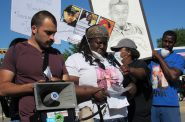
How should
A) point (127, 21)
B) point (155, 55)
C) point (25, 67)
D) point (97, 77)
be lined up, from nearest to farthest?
point (25, 67) < point (97, 77) < point (127, 21) < point (155, 55)

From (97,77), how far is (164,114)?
1.96 metres

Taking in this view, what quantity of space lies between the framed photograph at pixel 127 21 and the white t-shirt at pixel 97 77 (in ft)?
3.82

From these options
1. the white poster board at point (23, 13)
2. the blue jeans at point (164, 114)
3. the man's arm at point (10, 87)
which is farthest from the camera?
the blue jeans at point (164, 114)

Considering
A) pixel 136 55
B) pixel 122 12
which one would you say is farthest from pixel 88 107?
pixel 122 12

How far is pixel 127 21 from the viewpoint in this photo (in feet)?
15.9

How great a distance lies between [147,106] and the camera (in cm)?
477

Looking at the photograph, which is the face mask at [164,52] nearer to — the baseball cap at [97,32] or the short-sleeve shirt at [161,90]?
the short-sleeve shirt at [161,90]

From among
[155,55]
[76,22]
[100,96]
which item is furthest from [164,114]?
[100,96]

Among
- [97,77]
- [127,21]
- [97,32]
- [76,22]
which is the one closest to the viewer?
[97,77]

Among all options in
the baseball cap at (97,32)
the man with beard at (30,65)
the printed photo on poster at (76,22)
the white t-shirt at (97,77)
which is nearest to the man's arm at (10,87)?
the man with beard at (30,65)

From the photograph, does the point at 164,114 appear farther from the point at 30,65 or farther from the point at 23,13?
the point at 30,65

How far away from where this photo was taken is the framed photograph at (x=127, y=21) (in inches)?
189

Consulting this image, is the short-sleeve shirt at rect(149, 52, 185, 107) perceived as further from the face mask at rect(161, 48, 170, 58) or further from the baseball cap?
the baseball cap

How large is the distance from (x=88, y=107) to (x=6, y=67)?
3.25 ft
